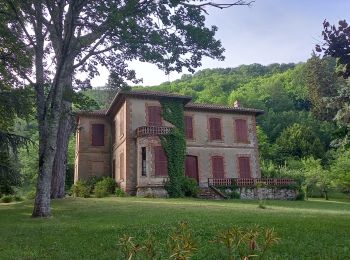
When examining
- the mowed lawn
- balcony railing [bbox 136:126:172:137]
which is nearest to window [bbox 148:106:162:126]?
balcony railing [bbox 136:126:172:137]

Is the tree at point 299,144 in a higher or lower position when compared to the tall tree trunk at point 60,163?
higher

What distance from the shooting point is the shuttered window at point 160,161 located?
994 inches

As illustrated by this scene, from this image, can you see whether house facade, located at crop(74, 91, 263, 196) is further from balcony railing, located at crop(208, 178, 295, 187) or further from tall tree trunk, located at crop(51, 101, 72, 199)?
tall tree trunk, located at crop(51, 101, 72, 199)

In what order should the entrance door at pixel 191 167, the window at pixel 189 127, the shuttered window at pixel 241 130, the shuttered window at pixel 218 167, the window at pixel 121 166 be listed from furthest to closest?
the shuttered window at pixel 241 130 < the shuttered window at pixel 218 167 < the window at pixel 189 127 < the entrance door at pixel 191 167 < the window at pixel 121 166

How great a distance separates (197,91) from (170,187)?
48134 mm

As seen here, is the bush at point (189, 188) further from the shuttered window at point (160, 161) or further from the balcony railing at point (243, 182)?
the balcony railing at point (243, 182)

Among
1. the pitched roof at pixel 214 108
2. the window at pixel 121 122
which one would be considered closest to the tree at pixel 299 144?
the pitched roof at pixel 214 108

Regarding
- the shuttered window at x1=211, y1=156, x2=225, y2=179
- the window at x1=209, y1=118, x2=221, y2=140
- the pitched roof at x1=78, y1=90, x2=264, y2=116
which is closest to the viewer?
the pitched roof at x1=78, y1=90, x2=264, y2=116

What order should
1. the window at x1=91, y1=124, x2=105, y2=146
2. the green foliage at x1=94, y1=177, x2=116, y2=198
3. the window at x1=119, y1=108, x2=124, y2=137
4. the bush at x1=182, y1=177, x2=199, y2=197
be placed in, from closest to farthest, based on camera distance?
the bush at x1=182, y1=177, x2=199, y2=197, the green foliage at x1=94, y1=177, x2=116, y2=198, the window at x1=119, y1=108, x2=124, y2=137, the window at x1=91, y1=124, x2=105, y2=146

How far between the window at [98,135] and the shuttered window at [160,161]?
7605 millimetres

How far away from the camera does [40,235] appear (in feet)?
29.7

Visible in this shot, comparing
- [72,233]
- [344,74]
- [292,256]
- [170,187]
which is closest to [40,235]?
[72,233]

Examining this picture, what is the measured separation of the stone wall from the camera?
2627 centimetres

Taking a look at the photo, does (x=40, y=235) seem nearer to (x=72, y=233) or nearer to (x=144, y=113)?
(x=72, y=233)
